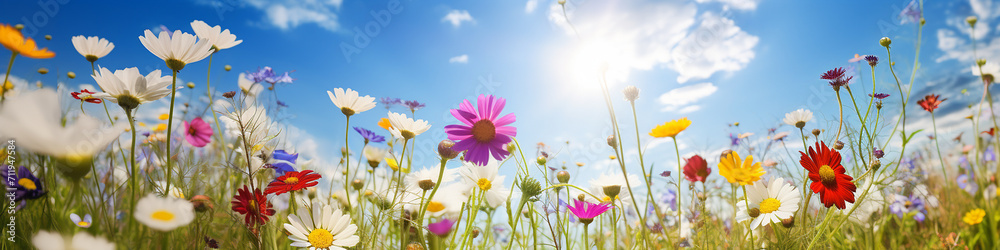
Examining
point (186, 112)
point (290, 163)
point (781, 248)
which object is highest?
point (186, 112)

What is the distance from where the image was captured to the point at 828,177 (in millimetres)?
701

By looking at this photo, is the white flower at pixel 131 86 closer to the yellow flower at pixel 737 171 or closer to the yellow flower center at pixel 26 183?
the yellow flower center at pixel 26 183

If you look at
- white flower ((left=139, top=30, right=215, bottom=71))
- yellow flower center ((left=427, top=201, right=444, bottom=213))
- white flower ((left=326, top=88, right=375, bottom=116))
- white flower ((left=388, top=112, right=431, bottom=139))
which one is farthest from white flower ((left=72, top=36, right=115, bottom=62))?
yellow flower center ((left=427, top=201, right=444, bottom=213))

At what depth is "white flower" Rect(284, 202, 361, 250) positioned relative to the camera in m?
0.62

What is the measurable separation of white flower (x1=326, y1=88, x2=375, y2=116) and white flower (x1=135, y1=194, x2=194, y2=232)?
365 mm

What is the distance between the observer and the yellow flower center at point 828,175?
2.28 ft

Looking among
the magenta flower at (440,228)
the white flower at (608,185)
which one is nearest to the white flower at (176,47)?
the magenta flower at (440,228)

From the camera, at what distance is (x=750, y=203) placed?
79 centimetres

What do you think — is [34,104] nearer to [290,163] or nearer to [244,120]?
[244,120]

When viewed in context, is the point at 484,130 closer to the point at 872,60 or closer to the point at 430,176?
the point at 430,176

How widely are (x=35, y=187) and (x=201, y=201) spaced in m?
0.26

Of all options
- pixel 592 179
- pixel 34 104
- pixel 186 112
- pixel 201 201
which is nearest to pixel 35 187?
pixel 201 201

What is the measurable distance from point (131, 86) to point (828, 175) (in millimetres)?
958

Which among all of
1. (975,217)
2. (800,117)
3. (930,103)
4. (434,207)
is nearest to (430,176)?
(434,207)
